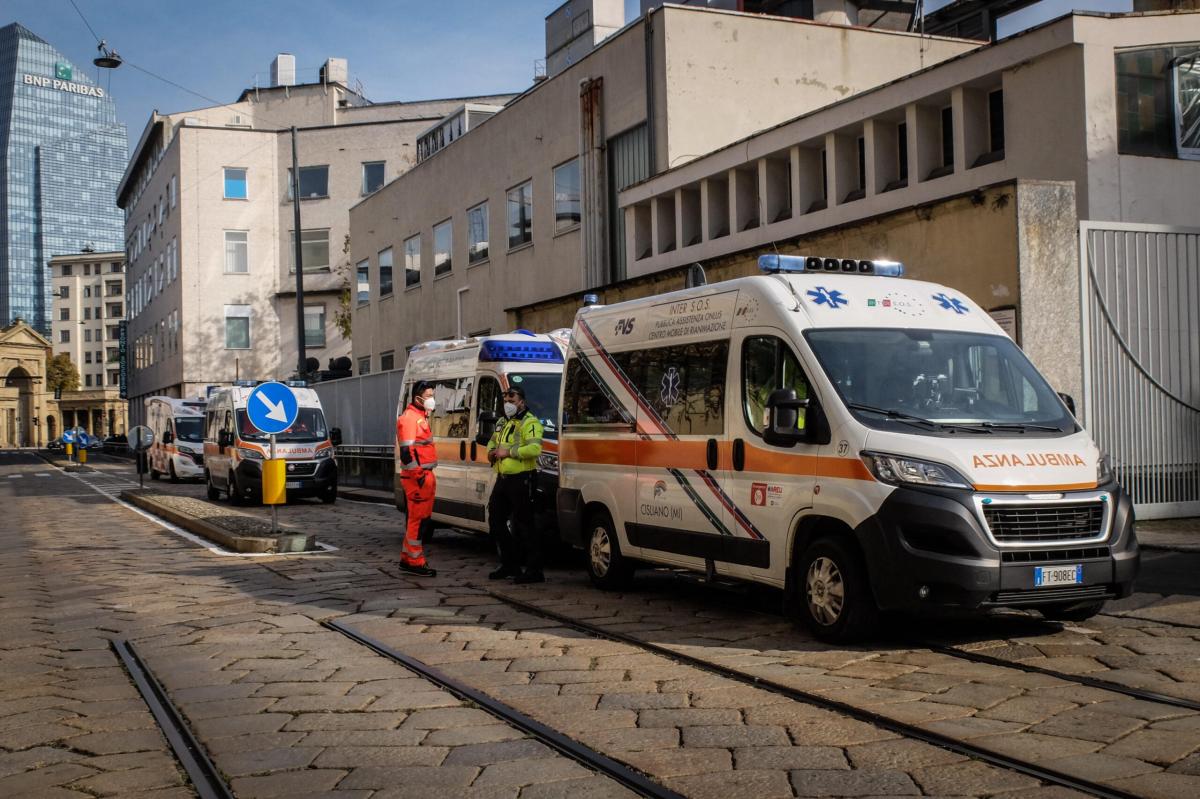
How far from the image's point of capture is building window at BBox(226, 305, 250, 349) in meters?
58.4

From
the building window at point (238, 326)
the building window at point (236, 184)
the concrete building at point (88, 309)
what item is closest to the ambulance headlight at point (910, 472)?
the building window at point (238, 326)

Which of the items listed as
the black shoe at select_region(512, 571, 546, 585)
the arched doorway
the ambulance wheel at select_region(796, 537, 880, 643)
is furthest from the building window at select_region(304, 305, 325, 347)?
the arched doorway

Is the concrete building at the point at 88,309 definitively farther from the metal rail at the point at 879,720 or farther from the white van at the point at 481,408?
the metal rail at the point at 879,720

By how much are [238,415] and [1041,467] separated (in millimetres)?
20644

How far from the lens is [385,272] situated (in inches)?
1615

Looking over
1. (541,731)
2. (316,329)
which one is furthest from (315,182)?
(541,731)

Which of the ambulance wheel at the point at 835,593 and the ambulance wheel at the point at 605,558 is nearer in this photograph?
the ambulance wheel at the point at 835,593

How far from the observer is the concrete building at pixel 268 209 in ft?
182

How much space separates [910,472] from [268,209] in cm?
5414

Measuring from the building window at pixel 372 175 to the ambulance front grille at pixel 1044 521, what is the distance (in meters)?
50.0

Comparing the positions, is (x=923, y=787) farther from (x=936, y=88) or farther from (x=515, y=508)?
(x=936, y=88)

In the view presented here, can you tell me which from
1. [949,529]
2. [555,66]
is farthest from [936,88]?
[555,66]

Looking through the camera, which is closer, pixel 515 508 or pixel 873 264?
pixel 873 264

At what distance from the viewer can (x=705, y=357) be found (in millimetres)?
9445
